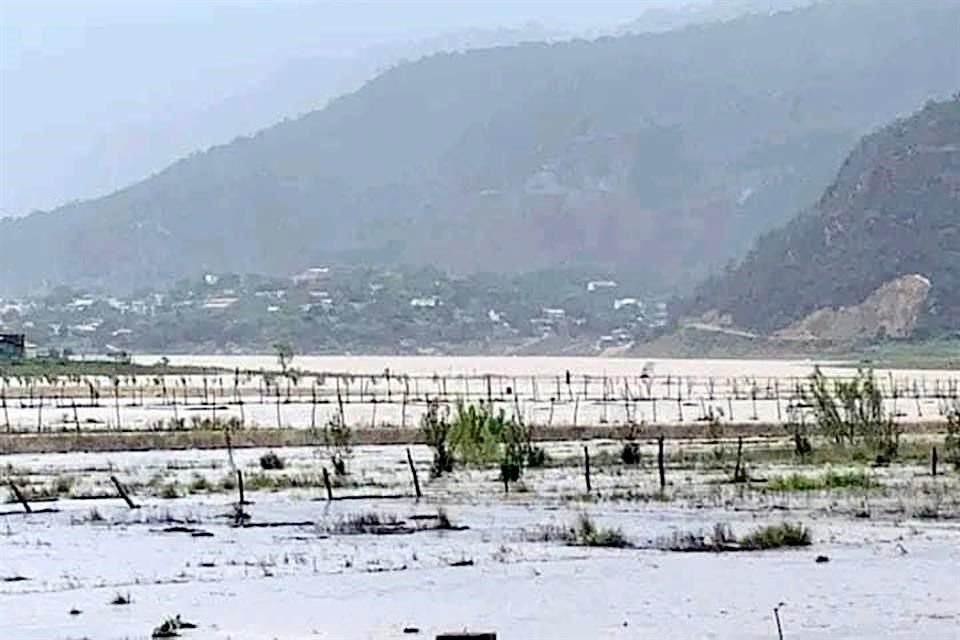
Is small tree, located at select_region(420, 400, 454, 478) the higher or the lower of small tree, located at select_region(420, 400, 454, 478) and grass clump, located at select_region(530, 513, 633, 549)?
the higher

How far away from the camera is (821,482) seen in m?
35.5

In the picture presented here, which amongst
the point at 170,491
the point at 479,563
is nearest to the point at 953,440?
the point at 170,491

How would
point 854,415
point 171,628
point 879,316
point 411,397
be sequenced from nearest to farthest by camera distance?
point 171,628, point 854,415, point 411,397, point 879,316

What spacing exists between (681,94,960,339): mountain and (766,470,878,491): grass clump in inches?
3746

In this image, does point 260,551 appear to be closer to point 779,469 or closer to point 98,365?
point 779,469

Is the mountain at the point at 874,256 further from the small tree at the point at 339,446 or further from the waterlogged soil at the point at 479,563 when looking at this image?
the waterlogged soil at the point at 479,563

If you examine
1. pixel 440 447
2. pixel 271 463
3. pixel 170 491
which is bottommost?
pixel 170 491

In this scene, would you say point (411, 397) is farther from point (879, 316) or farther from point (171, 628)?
point (879, 316)

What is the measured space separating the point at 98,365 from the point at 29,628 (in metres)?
90.4

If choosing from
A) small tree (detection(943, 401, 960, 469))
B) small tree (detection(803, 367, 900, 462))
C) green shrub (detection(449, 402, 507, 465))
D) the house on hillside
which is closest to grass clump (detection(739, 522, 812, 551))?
green shrub (detection(449, 402, 507, 465))

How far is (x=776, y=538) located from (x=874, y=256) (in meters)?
118

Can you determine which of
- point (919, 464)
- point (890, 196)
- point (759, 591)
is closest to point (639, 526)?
point (759, 591)

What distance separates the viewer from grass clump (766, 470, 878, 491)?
34.6m

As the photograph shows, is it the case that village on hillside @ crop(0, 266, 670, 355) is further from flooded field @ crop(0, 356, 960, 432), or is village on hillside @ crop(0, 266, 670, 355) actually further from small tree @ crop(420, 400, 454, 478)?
small tree @ crop(420, 400, 454, 478)
